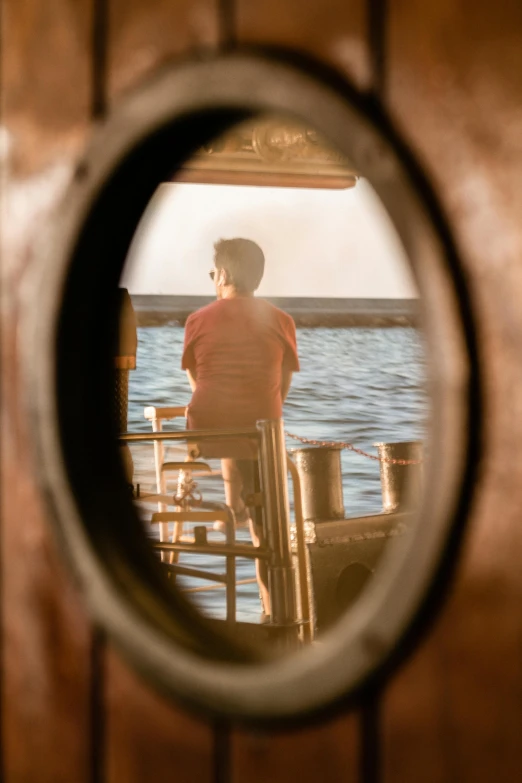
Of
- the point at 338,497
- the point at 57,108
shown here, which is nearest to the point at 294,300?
the point at 338,497

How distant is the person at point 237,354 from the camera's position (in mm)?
3119

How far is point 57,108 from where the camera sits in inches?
37.2

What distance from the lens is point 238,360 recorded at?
10.3 feet

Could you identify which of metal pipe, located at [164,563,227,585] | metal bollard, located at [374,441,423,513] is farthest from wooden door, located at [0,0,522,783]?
metal bollard, located at [374,441,423,513]

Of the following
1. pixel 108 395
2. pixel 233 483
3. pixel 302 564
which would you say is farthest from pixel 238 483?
pixel 108 395

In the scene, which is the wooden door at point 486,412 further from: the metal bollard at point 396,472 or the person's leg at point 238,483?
the metal bollard at point 396,472

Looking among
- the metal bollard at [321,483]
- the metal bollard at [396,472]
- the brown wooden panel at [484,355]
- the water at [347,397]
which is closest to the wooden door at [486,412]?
the brown wooden panel at [484,355]

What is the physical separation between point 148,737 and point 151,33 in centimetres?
67

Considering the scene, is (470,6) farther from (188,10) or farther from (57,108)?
(57,108)

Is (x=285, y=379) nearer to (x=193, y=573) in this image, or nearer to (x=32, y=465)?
(x=193, y=573)

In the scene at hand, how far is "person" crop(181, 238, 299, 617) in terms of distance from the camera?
3119 millimetres

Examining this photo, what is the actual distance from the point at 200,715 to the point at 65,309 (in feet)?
1.37

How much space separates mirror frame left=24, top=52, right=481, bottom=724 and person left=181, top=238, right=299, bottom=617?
211 centimetres

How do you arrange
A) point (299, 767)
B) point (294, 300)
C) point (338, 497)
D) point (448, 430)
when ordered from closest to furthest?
point (448, 430) < point (299, 767) < point (338, 497) < point (294, 300)
